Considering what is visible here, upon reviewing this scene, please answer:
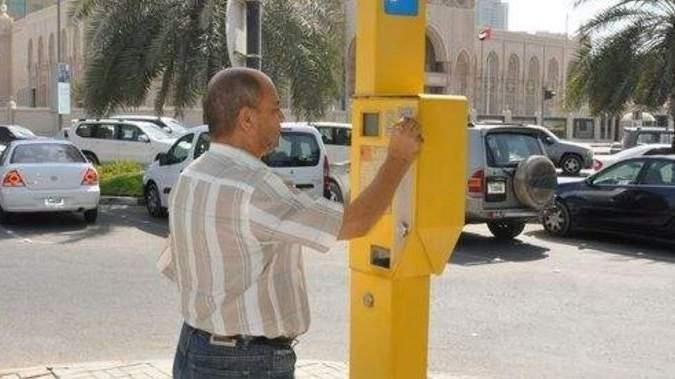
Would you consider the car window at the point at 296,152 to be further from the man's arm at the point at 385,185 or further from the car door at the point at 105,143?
the car door at the point at 105,143

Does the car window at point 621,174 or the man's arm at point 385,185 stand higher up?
the man's arm at point 385,185

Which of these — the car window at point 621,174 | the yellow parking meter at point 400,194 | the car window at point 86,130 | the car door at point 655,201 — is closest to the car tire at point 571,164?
the car window at point 86,130

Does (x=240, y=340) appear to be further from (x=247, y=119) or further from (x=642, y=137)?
(x=642, y=137)

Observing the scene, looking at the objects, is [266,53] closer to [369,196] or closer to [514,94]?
[369,196]

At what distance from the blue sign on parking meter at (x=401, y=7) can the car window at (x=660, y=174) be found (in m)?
10.4

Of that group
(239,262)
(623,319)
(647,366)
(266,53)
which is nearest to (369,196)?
(239,262)

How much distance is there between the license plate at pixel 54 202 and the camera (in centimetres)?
1467

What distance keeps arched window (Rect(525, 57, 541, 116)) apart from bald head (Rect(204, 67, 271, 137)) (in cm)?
8865

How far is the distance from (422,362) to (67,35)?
242ft

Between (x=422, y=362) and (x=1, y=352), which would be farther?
(x=1, y=352)

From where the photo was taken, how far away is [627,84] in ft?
74.3

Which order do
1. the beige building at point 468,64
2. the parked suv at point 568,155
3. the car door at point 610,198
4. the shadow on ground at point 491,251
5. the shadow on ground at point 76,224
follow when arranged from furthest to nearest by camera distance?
1. the beige building at point 468,64
2. the parked suv at point 568,155
3. the shadow on ground at point 76,224
4. the car door at point 610,198
5. the shadow on ground at point 491,251

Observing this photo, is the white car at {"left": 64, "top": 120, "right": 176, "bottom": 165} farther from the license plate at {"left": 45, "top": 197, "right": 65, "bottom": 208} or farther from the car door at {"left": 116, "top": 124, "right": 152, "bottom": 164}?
the license plate at {"left": 45, "top": 197, "right": 65, "bottom": 208}

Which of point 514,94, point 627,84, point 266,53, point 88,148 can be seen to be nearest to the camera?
point 266,53
